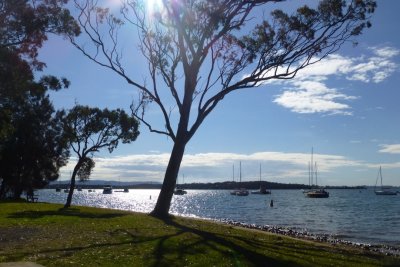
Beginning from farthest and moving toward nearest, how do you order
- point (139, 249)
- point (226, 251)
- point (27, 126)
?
point (27, 126), point (226, 251), point (139, 249)

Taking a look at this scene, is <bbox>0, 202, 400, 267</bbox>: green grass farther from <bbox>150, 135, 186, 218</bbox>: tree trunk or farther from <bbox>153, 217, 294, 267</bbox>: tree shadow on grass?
<bbox>150, 135, 186, 218</bbox>: tree trunk

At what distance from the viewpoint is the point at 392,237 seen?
143 ft

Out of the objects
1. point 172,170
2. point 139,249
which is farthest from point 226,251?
point 172,170

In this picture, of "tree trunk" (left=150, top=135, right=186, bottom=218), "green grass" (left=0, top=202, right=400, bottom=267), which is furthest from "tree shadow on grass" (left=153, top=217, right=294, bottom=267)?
"tree trunk" (left=150, top=135, right=186, bottom=218)

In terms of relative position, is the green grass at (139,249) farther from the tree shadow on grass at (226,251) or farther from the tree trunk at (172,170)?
the tree trunk at (172,170)

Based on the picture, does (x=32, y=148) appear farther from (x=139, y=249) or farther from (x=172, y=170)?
(x=139, y=249)

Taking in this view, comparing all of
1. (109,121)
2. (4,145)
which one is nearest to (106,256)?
(109,121)

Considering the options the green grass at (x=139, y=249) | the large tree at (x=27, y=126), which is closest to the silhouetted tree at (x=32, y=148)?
the large tree at (x=27, y=126)

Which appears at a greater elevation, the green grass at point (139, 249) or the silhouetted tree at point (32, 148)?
the silhouetted tree at point (32, 148)

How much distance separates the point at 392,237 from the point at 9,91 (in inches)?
1320

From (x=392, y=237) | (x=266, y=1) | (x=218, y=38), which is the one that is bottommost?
(x=392, y=237)

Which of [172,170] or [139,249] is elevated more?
[172,170]

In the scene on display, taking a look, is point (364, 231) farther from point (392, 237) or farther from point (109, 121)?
point (109, 121)

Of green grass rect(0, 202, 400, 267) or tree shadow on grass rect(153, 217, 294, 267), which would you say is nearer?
green grass rect(0, 202, 400, 267)
